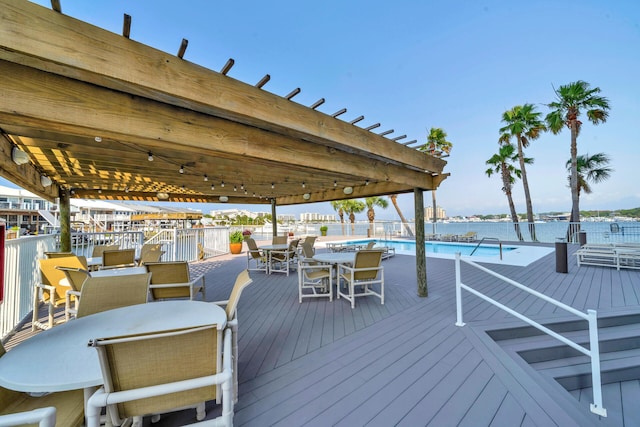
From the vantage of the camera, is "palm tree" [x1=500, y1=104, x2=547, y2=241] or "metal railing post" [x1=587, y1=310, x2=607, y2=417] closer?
"metal railing post" [x1=587, y1=310, x2=607, y2=417]

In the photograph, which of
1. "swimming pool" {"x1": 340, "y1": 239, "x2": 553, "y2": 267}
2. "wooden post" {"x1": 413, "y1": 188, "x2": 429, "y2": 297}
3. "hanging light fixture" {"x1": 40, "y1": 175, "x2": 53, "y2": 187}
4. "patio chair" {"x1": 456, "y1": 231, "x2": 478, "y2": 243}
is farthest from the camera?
"patio chair" {"x1": 456, "y1": 231, "x2": 478, "y2": 243}

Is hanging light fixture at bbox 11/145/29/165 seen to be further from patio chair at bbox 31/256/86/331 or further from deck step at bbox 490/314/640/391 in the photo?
deck step at bbox 490/314/640/391

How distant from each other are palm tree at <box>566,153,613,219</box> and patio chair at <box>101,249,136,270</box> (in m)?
19.4

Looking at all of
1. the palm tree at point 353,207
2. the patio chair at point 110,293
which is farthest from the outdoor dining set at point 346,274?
the palm tree at point 353,207

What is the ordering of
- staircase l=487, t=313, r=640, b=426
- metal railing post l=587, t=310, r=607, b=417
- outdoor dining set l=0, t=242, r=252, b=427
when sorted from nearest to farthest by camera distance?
1. outdoor dining set l=0, t=242, r=252, b=427
2. metal railing post l=587, t=310, r=607, b=417
3. staircase l=487, t=313, r=640, b=426

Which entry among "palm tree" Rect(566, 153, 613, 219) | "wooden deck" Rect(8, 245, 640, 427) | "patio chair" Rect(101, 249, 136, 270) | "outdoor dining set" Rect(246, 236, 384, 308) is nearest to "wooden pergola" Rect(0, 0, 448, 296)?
"outdoor dining set" Rect(246, 236, 384, 308)

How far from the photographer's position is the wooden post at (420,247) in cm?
438

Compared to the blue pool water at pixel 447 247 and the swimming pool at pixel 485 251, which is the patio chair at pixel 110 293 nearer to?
the swimming pool at pixel 485 251

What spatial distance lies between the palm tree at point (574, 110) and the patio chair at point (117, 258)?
1609cm

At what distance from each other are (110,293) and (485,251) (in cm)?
1270

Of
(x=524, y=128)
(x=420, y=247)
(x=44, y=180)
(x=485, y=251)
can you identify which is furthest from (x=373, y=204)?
(x=44, y=180)

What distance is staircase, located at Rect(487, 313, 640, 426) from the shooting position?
2.46 m

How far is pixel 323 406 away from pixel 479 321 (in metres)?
2.44

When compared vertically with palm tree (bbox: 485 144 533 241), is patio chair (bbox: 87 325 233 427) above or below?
below
